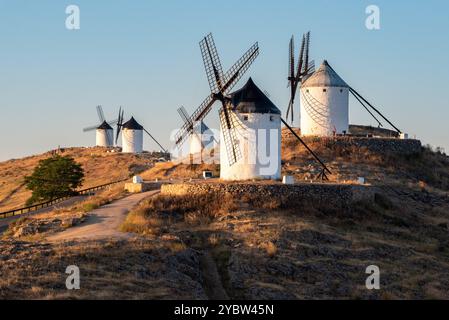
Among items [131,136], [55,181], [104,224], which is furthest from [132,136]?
[104,224]

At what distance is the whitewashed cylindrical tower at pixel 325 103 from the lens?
178 feet

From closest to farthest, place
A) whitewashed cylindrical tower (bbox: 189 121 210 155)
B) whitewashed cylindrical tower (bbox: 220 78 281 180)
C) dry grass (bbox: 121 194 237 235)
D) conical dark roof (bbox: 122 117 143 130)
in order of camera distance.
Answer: dry grass (bbox: 121 194 237 235), whitewashed cylindrical tower (bbox: 220 78 281 180), whitewashed cylindrical tower (bbox: 189 121 210 155), conical dark roof (bbox: 122 117 143 130)

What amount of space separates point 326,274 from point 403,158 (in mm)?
25120

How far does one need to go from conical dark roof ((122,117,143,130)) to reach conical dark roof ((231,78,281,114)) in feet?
157

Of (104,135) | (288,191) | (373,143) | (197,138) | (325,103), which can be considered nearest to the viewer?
(288,191)

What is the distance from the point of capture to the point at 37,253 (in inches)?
1039

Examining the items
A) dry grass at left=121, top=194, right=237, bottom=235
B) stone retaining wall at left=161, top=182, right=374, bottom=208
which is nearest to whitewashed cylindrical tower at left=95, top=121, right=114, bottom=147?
stone retaining wall at left=161, top=182, right=374, bottom=208

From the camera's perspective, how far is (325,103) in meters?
54.5

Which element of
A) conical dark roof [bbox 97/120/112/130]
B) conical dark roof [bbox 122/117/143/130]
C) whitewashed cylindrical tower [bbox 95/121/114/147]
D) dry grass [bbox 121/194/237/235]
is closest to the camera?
dry grass [bbox 121/194/237/235]

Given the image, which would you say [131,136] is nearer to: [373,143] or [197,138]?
[197,138]

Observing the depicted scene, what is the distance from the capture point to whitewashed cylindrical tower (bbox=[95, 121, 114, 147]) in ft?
331

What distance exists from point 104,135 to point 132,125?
1370 centimetres

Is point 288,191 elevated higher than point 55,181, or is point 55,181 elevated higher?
point 55,181

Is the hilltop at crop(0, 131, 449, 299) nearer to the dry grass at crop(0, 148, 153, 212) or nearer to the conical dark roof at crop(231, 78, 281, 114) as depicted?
the conical dark roof at crop(231, 78, 281, 114)
